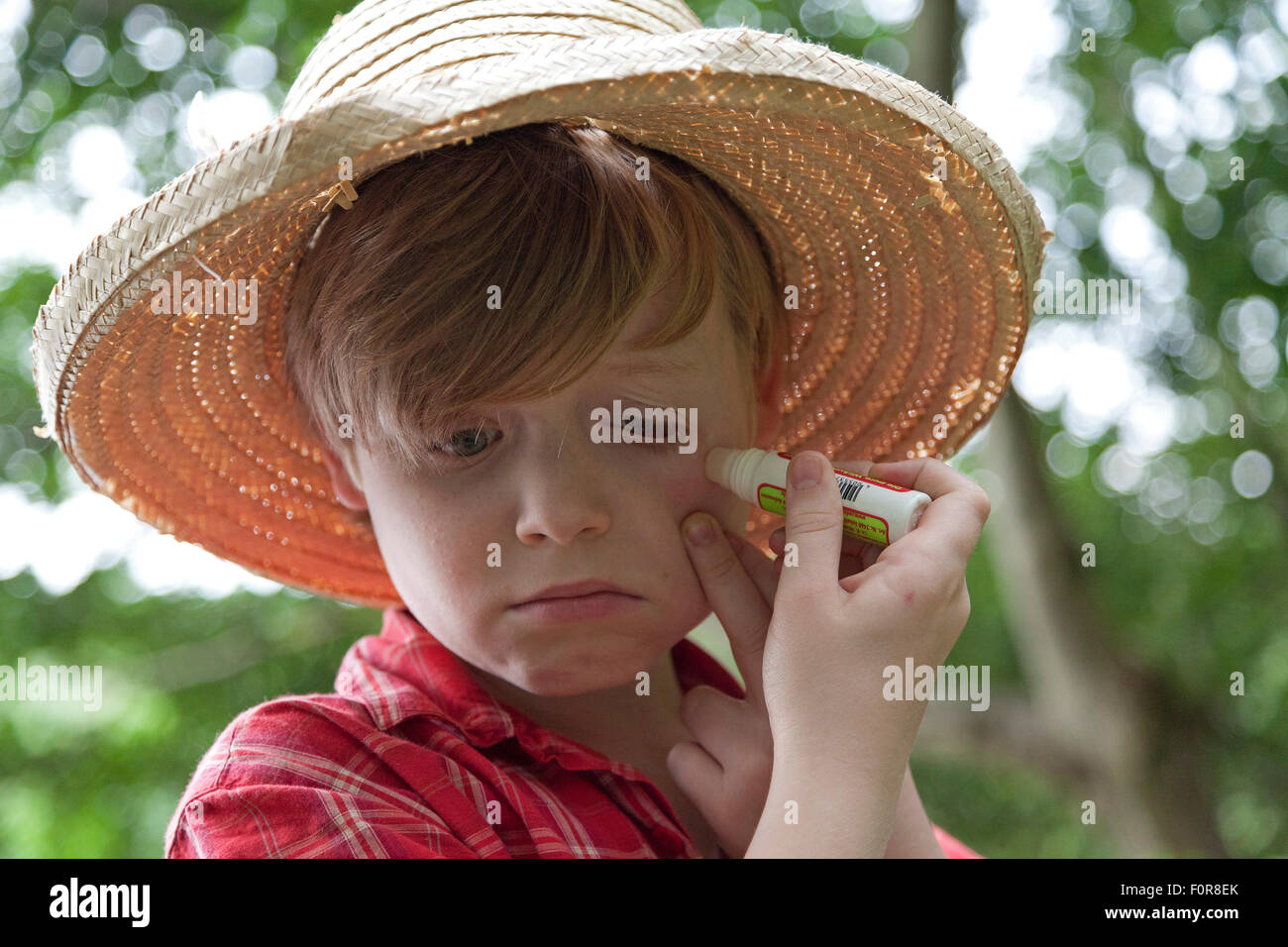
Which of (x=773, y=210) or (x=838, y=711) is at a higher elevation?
(x=773, y=210)

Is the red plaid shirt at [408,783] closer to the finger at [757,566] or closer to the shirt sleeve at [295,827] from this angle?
the shirt sleeve at [295,827]

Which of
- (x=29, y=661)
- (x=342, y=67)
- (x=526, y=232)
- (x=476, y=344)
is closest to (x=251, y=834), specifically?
(x=476, y=344)

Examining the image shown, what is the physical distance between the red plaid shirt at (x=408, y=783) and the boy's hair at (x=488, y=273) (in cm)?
24

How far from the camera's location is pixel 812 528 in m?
0.94

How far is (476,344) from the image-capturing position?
91cm

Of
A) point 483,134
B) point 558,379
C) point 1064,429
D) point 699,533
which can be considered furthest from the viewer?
point 1064,429

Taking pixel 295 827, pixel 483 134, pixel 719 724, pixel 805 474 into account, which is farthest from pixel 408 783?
pixel 483 134

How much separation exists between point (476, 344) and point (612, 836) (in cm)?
48

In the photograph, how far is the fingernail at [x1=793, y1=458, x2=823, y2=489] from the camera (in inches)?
38.4

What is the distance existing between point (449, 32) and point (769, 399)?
20.7 inches

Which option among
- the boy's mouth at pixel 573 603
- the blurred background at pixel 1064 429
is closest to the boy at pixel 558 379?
the boy's mouth at pixel 573 603

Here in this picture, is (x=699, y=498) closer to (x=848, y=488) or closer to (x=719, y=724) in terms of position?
(x=848, y=488)
